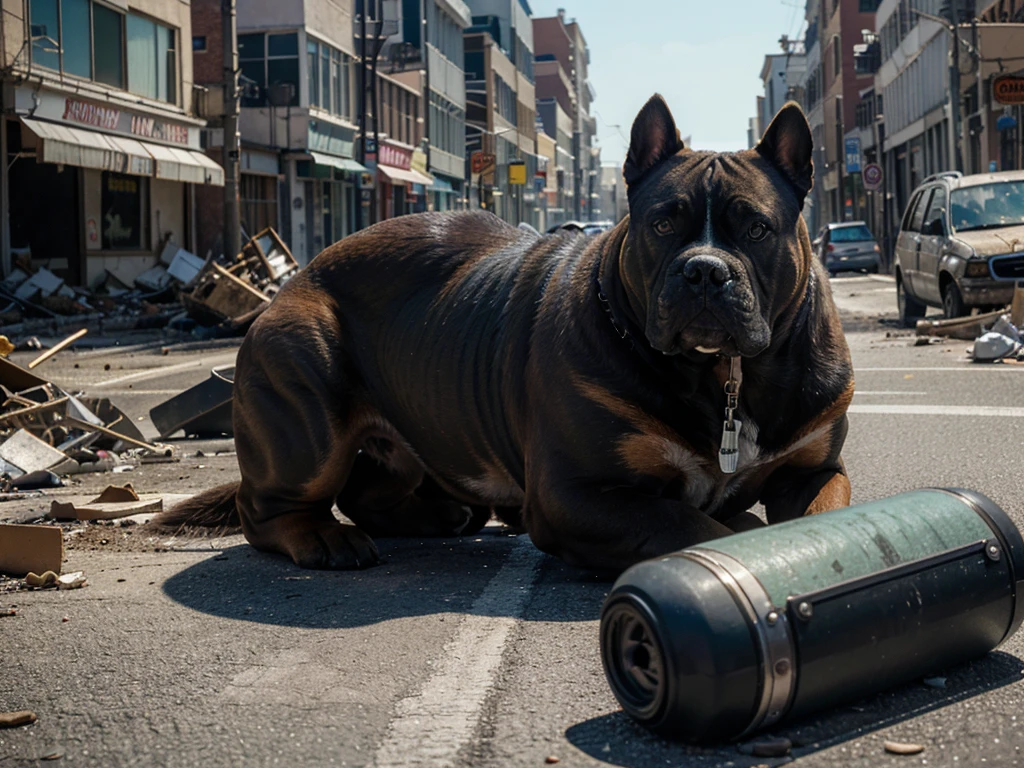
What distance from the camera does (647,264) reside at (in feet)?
13.5

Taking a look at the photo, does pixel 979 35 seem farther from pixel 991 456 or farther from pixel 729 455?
pixel 729 455

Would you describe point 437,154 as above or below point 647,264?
above

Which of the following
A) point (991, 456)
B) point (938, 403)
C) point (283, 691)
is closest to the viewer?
point (283, 691)

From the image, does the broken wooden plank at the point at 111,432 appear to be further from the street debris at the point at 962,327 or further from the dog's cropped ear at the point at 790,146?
the street debris at the point at 962,327

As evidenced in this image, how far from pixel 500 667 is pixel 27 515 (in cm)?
357

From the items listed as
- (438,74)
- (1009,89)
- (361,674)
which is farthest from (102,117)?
(438,74)

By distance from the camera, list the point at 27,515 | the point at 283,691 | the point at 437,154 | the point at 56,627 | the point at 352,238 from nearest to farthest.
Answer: the point at 283,691
the point at 56,627
the point at 352,238
the point at 27,515
the point at 437,154

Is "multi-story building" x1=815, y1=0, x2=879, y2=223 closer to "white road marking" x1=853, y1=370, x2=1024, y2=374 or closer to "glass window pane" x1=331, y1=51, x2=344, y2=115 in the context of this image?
"glass window pane" x1=331, y1=51, x2=344, y2=115

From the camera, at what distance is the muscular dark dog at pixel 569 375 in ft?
13.3

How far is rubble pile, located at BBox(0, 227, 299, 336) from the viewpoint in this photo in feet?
74.2

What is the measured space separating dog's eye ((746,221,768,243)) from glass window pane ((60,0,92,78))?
26.6 metres

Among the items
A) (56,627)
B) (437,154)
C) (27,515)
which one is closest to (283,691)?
(56,627)

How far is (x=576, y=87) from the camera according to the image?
167500mm

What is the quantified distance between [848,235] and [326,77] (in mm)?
17583
